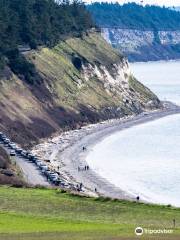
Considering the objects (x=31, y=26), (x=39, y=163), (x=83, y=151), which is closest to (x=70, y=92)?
(x=31, y=26)

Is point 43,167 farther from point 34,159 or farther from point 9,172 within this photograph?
point 9,172

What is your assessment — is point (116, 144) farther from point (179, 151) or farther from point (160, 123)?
point (160, 123)

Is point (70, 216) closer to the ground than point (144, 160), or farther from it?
closer to the ground

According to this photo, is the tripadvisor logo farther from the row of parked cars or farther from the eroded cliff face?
the eroded cliff face

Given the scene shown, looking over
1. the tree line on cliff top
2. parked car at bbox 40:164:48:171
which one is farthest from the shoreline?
the tree line on cliff top

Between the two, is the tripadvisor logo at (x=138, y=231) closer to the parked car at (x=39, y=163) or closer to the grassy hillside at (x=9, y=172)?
the grassy hillside at (x=9, y=172)

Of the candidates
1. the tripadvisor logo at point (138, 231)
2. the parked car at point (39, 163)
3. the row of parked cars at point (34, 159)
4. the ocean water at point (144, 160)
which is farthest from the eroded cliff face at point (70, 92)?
the tripadvisor logo at point (138, 231)

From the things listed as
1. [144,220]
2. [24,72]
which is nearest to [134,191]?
[144,220]
